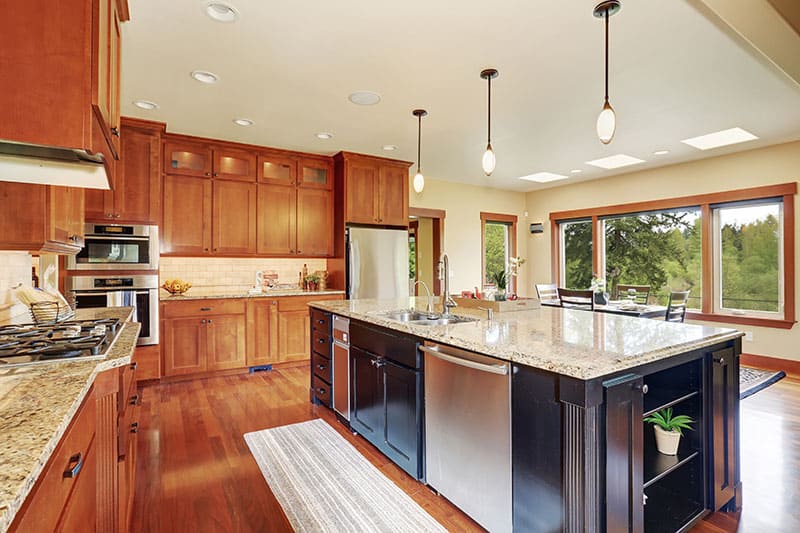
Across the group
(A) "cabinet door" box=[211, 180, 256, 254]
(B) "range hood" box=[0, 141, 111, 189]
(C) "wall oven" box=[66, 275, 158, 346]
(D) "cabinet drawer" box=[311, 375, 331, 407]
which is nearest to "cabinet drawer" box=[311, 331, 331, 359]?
(D) "cabinet drawer" box=[311, 375, 331, 407]

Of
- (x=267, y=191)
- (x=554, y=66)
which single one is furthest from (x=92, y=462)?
(x=267, y=191)

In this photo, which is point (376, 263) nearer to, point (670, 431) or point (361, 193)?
point (361, 193)

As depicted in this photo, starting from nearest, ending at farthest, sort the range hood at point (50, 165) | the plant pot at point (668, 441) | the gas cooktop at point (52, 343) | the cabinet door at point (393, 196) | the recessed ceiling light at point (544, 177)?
the range hood at point (50, 165)
the gas cooktop at point (52, 343)
the plant pot at point (668, 441)
the cabinet door at point (393, 196)
the recessed ceiling light at point (544, 177)

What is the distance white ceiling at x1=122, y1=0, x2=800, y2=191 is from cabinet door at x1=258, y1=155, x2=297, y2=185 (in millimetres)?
304

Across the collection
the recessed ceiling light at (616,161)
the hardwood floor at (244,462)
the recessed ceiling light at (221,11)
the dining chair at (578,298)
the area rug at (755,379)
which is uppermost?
the recessed ceiling light at (616,161)

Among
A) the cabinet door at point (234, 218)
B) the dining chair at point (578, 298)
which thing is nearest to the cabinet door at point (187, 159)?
the cabinet door at point (234, 218)

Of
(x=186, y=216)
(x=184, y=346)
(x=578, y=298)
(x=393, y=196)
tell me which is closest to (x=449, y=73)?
(x=393, y=196)

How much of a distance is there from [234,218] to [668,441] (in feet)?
14.5

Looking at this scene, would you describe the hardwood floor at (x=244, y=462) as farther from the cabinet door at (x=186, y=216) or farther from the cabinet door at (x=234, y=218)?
the cabinet door at (x=234, y=218)

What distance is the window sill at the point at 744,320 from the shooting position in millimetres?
4559

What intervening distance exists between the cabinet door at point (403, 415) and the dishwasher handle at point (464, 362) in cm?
20

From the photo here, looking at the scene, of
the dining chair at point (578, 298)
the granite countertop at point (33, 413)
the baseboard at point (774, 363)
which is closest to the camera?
the granite countertop at point (33, 413)

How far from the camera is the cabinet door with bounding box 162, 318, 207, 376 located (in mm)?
4086

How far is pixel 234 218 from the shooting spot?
4625mm
